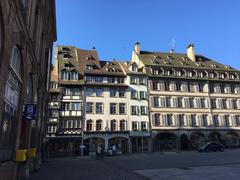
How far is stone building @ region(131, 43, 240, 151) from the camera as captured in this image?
131 feet

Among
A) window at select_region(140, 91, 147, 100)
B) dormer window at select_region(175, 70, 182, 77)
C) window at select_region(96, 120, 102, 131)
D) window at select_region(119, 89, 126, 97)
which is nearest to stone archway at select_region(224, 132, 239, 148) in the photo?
dormer window at select_region(175, 70, 182, 77)

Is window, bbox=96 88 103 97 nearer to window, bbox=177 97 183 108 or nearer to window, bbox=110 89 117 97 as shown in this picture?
window, bbox=110 89 117 97

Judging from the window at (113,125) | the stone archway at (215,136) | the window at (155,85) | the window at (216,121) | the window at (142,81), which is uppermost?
the window at (142,81)

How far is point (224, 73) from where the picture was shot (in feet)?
152

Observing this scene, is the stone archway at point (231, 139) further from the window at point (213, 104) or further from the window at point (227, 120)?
the window at point (213, 104)

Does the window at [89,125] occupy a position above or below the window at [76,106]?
below

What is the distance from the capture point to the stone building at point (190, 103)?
39938 millimetres

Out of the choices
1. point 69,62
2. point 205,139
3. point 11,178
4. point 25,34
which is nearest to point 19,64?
point 25,34

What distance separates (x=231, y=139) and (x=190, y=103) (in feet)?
33.8

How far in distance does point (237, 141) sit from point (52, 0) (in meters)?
39.7

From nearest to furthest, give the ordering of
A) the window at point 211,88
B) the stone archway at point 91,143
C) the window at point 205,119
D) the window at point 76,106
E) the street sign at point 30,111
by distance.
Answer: the street sign at point 30,111 → the stone archway at point 91,143 → the window at point 76,106 → the window at point 205,119 → the window at point 211,88

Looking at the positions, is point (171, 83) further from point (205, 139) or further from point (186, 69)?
point (205, 139)

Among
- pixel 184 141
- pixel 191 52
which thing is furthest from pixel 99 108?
pixel 191 52

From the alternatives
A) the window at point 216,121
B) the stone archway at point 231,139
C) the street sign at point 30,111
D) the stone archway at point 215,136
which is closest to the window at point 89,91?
the stone archway at point 215,136
